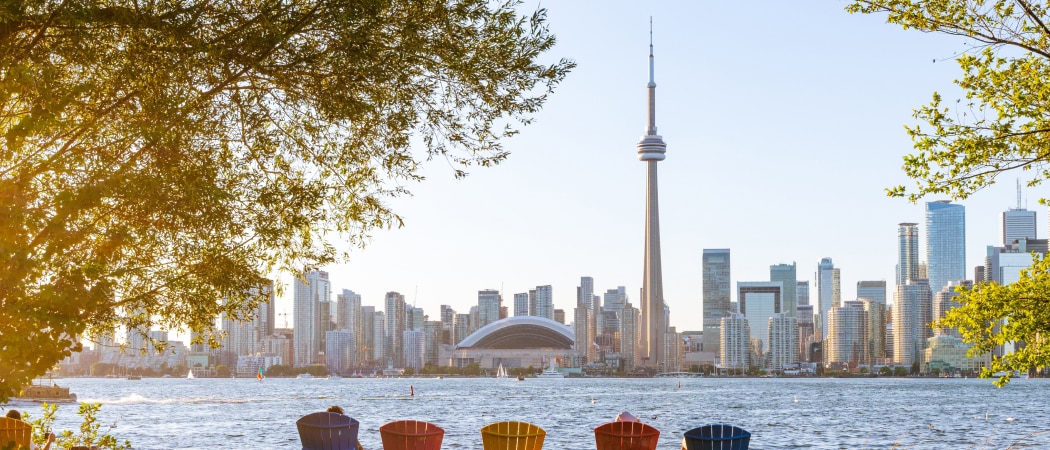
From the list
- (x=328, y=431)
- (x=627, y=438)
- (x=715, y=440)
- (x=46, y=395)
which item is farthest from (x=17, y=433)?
(x=46, y=395)

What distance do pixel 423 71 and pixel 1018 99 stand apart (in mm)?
7627

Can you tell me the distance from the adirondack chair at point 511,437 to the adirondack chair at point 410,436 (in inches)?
31.1

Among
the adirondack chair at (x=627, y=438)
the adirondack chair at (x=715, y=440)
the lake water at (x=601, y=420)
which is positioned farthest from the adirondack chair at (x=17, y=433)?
the lake water at (x=601, y=420)

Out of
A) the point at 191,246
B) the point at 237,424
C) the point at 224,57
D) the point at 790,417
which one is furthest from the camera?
the point at 790,417

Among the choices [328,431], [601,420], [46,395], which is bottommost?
[46,395]

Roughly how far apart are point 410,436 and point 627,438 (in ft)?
10.4

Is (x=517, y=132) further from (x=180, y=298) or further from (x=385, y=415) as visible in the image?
(x=385, y=415)

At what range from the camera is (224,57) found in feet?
40.6

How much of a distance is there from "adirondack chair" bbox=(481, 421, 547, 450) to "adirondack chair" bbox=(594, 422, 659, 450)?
3.01 ft

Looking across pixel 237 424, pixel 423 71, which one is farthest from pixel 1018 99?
pixel 237 424

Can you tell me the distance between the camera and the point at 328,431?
1752cm

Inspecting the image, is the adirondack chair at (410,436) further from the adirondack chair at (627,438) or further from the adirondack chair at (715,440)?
the adirondack chair at (715,440)

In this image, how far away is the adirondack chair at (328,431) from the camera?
17.5 metres

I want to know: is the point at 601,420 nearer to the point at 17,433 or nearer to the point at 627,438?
the point at 627,438
